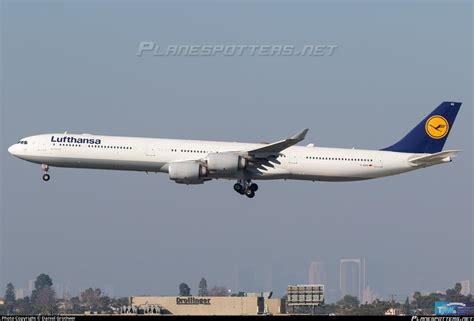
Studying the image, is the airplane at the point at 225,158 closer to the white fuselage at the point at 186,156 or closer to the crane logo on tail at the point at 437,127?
the white fuselage at the point at 186,156

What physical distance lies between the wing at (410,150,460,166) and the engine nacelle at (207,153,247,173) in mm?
12805

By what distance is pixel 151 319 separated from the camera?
5159 cm

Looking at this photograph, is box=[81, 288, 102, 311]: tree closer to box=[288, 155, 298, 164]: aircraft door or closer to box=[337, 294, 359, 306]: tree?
box=[337, 294, 359, 306]: tree

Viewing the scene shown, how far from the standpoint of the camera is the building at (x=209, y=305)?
285 ft

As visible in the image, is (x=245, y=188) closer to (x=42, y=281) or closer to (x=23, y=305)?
(x=23, y=305)

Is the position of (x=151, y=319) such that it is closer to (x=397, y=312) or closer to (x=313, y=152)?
(x=313, y=152)

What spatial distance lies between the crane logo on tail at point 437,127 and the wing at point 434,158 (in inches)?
168

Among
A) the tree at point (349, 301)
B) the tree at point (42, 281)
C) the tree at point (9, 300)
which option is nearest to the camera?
the tree at point (9, 300)

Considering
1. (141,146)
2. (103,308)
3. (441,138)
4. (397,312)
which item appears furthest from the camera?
(103,308)

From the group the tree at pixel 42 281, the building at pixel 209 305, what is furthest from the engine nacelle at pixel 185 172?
the tree at pixel 42 281

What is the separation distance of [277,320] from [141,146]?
28.3m

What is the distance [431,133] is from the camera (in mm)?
82812

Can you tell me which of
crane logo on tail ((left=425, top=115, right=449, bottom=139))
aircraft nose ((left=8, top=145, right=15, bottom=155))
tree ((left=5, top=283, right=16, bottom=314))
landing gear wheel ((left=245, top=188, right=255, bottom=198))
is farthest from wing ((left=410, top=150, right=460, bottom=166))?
tree ((left=5, top=283, right=16, bottom=314))

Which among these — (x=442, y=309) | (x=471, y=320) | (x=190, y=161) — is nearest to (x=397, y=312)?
(x=442, y=309)
